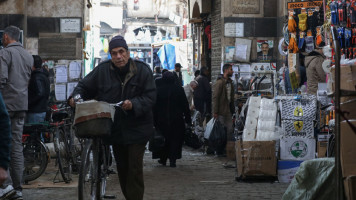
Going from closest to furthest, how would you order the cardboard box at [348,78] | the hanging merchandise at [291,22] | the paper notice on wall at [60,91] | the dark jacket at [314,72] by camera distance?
1. the cardboard box at [348,78]
2. the dark jacket at [314,72]
3. the hanging merchandise at [291,22]
4. the paper notice on wall at [60,91]

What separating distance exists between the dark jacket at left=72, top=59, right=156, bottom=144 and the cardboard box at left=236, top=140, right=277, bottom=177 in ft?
11.6

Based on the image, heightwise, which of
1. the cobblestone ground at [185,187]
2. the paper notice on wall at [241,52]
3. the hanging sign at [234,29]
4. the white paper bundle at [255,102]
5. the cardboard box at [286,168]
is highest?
the hanging sign at [234,29]

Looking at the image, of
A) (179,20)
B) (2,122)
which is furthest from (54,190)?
(179,20)

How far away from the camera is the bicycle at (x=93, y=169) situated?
22.2 ft

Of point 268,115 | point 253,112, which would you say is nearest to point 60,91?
point 253,112

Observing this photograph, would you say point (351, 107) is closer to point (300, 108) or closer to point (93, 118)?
point (93, 118)

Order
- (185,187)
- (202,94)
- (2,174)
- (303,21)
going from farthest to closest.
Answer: (202,94), (303,21), (185,187), (2,174)

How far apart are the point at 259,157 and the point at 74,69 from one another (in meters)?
6.29

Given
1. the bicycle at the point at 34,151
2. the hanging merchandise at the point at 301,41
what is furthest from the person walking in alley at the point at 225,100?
the bicycle at the point at 34,151

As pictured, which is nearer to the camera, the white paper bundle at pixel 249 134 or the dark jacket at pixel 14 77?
the dark jacket at pixel 14 77

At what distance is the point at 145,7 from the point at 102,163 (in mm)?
35544

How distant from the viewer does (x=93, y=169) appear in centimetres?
702

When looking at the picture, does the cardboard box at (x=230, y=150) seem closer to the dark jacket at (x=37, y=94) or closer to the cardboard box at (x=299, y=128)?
the cardboard box at (x=299, y=128)

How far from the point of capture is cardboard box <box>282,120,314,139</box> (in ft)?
34.7
